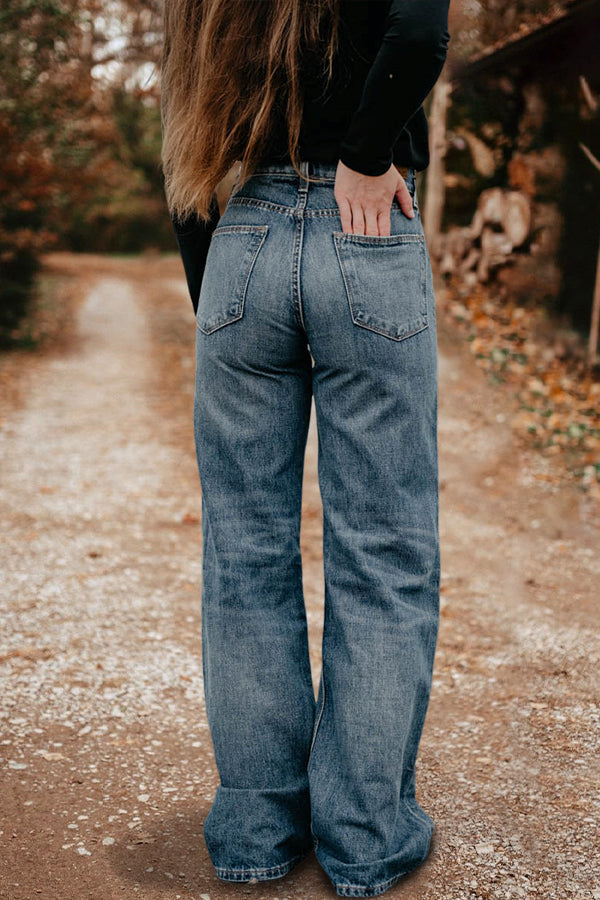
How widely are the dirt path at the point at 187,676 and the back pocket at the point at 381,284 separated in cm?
114

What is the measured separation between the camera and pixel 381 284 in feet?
5.05

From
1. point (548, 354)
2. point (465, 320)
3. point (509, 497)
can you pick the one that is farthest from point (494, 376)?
point (509, 497)

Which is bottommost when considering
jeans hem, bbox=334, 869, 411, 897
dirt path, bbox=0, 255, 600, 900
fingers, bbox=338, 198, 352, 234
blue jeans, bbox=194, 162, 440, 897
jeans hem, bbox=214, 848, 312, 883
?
dirt path, bbox=0, 255, 600, 900

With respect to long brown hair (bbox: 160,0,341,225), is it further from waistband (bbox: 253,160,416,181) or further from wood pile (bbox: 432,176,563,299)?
wood pile (bbox: 432,176,563,299)

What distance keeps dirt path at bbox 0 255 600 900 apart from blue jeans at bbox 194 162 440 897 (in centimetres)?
17

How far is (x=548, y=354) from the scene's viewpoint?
6.64 meters

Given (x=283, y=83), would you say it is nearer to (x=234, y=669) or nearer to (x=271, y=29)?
(x=271, y=29)

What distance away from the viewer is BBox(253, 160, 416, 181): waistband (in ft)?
5.16

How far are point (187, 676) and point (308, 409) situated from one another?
1449 millimetres

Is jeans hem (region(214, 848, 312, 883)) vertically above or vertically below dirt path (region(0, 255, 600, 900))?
above

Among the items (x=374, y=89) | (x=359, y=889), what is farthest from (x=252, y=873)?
(x=374, y=89)

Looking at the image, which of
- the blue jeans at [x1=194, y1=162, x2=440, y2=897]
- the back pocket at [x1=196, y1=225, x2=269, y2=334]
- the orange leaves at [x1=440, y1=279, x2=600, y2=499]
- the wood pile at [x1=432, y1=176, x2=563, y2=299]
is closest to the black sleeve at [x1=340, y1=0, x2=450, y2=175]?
the blue jeans at [x1=194, y1=162, x2=440, y2=897]

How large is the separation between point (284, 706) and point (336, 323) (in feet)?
2.53

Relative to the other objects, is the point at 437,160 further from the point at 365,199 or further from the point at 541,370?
the point at 365,199
